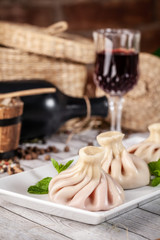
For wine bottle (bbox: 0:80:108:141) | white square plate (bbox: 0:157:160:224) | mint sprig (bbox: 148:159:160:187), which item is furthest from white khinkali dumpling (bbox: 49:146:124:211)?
wine bottle (bbox: 0:80:108:141)

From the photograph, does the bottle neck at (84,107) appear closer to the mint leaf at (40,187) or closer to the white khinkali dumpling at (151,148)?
the white khinkali dumpling at (151,148)

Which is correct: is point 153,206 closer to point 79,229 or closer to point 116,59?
point 79,229

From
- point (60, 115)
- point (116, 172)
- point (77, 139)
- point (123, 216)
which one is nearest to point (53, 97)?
point (60, 115)

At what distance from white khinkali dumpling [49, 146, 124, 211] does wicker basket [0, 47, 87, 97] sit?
92 cm

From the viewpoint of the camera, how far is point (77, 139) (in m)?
1.73

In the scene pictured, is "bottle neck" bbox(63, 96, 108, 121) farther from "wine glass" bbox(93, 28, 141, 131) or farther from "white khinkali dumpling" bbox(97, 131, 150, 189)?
"white khinkali dumpling" bbox(97, 131, 150, 189)

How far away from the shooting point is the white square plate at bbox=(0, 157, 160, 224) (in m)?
0.85

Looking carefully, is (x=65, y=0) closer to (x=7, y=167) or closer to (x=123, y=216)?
(x=7, y=167)

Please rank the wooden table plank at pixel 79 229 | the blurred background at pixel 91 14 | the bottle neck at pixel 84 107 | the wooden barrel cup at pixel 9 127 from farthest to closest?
the blurred background at pixel 91 14
the bottle neck at pixel 84 107
the wooden barrel cup at pixel 9 127
the wooden table plank at pixel 79 229

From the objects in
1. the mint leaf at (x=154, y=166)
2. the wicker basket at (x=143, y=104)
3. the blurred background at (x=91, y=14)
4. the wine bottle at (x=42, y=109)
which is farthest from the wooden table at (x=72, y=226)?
the blurred background at (x=91, y=14)

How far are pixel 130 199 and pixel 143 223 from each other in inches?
2.7

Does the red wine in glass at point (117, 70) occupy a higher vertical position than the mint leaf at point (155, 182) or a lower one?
higher

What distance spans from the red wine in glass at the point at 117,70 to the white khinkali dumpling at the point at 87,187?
26.7 inches

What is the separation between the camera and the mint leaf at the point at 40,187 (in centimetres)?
98
